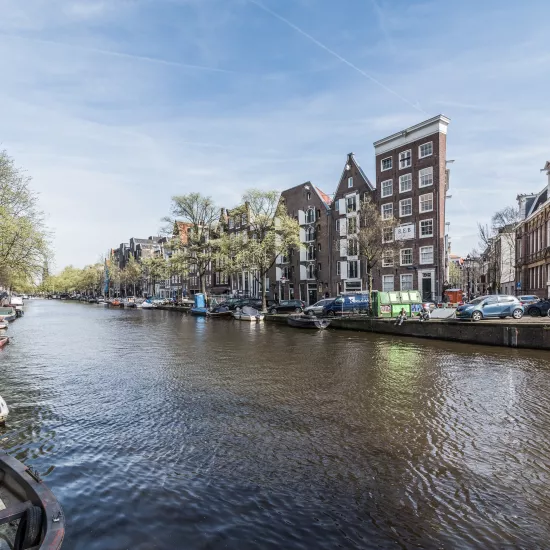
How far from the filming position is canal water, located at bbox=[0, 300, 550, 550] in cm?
614

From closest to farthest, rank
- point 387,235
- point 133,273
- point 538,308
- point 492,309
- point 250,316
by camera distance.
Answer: point 492,309 → point 538,308 → point 387,235 → point 250,316 → point 133,273

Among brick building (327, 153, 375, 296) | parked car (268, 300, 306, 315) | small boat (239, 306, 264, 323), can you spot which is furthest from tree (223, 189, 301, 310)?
brick building (327, 153, 375, 296)

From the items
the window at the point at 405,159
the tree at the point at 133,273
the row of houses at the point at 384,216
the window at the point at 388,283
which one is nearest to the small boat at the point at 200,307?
the row of houses at the point at 384,216

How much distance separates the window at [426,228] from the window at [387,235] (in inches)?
260

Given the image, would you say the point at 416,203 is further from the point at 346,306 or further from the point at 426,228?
the point at 346,306

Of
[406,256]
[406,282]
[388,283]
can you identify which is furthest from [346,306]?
[406,256]

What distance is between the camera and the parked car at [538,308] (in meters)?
30.3

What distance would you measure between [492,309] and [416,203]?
21.7 m

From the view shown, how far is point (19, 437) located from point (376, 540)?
8.46 metres

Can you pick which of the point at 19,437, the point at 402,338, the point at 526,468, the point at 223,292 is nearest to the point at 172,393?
the point at 19,437

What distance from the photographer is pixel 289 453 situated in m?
8.84

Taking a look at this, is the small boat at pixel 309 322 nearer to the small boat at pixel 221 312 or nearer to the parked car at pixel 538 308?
the parked car at pixel 538 308

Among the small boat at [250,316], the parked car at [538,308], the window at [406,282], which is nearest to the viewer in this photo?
the parked car at [538,308]

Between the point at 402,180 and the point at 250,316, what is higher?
the point at 402,180
